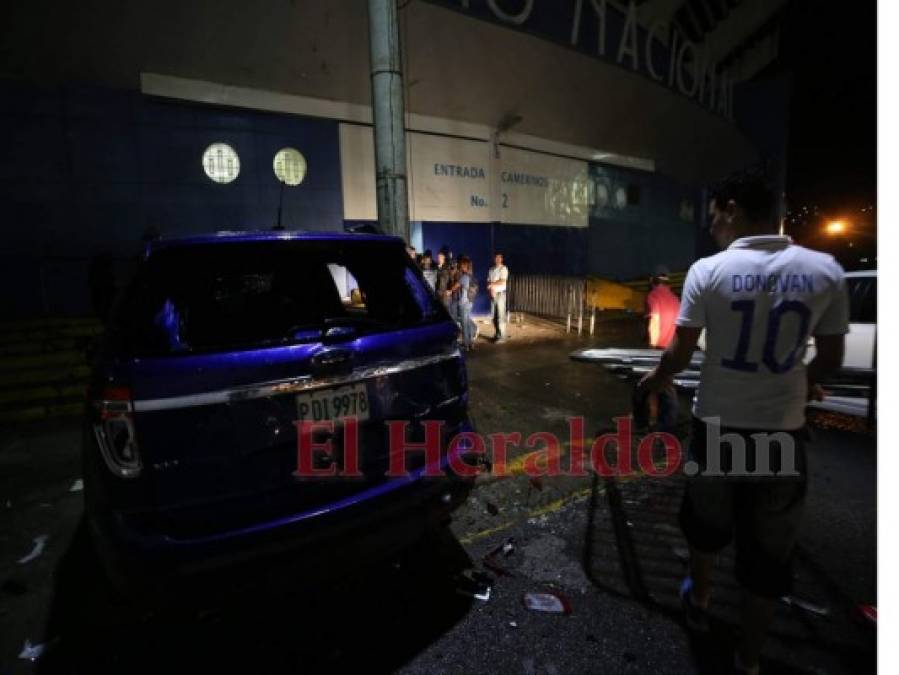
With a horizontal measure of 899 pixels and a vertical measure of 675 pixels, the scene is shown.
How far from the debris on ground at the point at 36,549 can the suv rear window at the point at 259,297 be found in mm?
2098

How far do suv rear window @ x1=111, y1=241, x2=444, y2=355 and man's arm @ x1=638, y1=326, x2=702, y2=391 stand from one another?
3.92 ft

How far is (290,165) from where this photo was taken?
10.0 metres

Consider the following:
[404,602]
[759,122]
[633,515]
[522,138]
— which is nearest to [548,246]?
[522,138]

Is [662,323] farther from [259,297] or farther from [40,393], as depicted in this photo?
[40,393]

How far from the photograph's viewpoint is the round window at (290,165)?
987cm

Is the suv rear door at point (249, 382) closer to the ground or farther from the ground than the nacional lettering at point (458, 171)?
closer to the ground

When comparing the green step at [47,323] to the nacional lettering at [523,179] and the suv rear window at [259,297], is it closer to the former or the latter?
the suv rear window at [259,297]

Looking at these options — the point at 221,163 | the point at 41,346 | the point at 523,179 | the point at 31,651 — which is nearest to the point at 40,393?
the point at 41,346

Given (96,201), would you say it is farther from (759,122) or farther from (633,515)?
(759,122)

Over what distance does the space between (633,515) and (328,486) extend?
236 centimetres

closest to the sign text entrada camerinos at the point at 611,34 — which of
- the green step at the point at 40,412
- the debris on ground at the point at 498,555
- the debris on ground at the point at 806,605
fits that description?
the green step at the point at 40,412

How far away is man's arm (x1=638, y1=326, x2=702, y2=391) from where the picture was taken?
220cm

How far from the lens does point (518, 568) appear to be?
2971 mm

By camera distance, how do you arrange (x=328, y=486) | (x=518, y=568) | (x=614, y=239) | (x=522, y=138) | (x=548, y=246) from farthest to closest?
(x=614, y=239), (x=548, y=246), (x=522, y=138), (x=518, y=568), (x=328, y=486)
